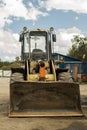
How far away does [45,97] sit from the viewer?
40.7 feet

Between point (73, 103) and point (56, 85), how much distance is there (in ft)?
2.64

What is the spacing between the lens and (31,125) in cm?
1051

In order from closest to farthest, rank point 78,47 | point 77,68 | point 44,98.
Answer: point 44,98 → point 77,68 → point 78,47

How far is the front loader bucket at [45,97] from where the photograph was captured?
1223 centimetres

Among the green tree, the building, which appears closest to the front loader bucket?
the building

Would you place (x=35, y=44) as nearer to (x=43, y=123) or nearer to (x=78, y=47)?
(x=43, y=123)

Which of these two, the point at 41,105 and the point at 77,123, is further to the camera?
the point at 41,105

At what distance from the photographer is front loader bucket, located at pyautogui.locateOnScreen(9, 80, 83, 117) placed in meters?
12.2

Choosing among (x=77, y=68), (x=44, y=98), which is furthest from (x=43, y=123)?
(x=77, y=68)

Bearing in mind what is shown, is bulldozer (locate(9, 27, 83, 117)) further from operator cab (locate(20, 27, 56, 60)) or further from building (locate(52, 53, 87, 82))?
building (locate(52, 53, 87, 82))

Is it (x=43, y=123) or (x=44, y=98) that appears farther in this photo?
(x=44, y=98)

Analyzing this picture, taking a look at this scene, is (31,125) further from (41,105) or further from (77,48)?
(77,48)

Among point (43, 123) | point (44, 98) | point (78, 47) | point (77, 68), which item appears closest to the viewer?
point (43, 123)

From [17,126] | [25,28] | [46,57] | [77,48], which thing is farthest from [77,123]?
[77,48]
